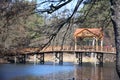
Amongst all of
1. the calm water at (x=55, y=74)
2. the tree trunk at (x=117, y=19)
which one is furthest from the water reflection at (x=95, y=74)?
the tree trunk at (x=117, y=19)

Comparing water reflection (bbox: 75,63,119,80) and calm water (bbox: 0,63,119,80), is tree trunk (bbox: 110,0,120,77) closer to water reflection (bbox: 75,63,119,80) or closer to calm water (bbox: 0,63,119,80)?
water reflection (bbox: 75,63,119,80)

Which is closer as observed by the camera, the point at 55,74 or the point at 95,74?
the point at 55,74

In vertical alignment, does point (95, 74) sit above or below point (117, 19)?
below

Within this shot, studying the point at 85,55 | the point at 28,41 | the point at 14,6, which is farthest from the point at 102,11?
the point at 85,55

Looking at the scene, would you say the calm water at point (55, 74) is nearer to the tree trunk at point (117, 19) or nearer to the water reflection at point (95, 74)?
the water reflection at point (95, 74)

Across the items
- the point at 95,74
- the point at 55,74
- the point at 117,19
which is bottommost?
the point at 95,74

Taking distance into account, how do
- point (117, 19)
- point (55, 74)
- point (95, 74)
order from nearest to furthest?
point (117, 19)
point (55, 74)
point (95, 74)

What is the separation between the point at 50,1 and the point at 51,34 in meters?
0.65

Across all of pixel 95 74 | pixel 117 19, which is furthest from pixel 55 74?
pixel 117 19

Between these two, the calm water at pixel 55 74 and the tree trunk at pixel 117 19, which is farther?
the calm water at pixel 55 74

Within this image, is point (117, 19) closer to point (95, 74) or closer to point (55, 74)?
point (55, 74)

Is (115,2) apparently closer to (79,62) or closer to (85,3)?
(85,3)

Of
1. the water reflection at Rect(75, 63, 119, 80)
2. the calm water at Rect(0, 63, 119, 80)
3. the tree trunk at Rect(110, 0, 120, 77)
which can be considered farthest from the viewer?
the water reflection at Rect(75, 63, 119, 80)

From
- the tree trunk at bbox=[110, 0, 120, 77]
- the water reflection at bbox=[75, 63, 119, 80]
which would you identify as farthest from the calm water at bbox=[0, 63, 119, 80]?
the tree trunk at bbox=[110, 0, 120, 77]
